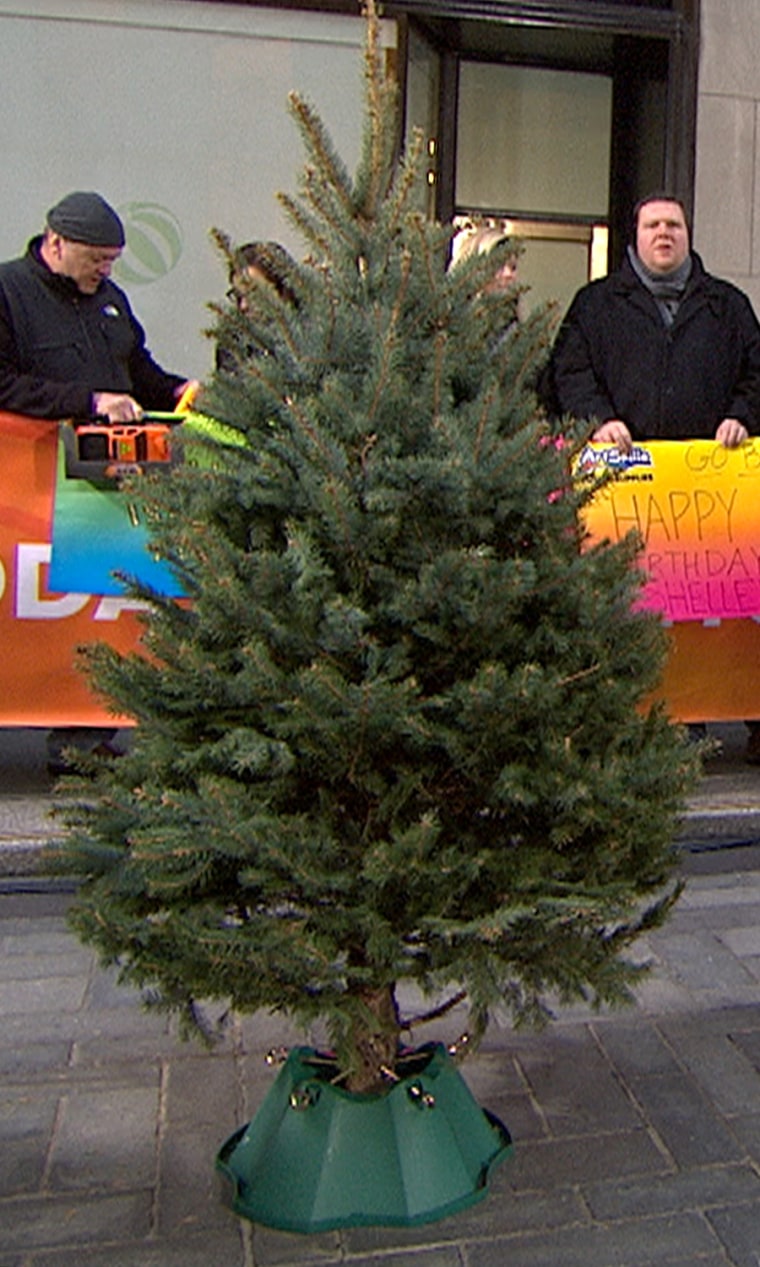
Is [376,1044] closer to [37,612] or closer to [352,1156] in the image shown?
[352,1156]

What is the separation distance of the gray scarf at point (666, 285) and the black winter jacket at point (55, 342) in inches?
78.1

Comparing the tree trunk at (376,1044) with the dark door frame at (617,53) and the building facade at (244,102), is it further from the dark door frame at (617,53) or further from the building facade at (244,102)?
the dark door frame at (617,53)

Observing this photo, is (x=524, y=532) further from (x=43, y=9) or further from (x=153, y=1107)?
(x=43, y=9)

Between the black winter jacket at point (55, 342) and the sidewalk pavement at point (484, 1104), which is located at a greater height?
the black winter jacket at point (55, 342)

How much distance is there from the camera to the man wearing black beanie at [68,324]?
191 inches

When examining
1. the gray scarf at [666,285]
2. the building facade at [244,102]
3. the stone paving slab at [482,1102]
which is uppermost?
the building facade at [244,102]

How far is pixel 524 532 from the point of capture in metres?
2.50

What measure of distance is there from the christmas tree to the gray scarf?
118 inches

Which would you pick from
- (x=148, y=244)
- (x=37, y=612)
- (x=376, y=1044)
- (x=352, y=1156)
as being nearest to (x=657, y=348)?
(x=37, y=612)

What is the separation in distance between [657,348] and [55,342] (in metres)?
2.25

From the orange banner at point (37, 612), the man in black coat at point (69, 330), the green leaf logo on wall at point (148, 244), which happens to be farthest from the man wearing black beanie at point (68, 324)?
the green leaf logo on wall at point (148, 244)

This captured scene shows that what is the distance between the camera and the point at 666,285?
543cm

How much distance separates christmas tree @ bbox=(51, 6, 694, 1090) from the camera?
2.38 m

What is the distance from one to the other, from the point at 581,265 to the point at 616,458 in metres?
5.04
